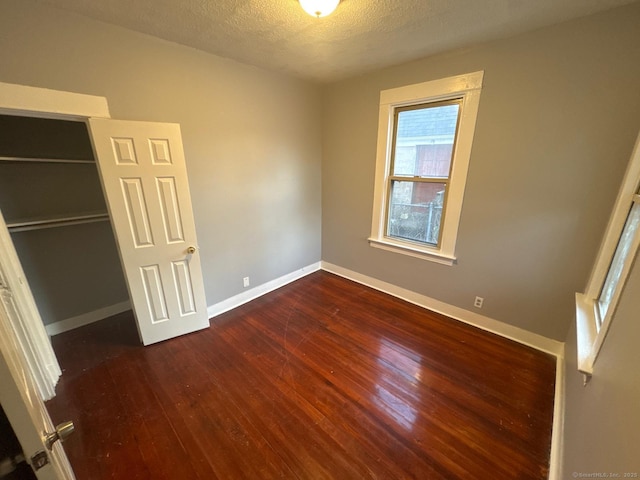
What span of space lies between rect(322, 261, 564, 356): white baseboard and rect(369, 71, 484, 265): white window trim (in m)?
0.48

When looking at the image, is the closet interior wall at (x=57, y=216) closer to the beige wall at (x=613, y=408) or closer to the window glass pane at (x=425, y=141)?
the window glass pane at (x=425, y=141)

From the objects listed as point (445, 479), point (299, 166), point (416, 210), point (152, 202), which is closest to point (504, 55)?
point (416, 210)

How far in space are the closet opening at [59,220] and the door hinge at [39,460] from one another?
2.22 meters

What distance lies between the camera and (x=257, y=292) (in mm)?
3053

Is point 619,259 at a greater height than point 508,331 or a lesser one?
greater

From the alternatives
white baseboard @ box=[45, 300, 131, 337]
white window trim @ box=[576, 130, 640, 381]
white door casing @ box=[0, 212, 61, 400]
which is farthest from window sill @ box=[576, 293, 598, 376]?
white baseboard @ box=[45, 300, 131, 337]

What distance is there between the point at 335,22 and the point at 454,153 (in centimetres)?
145

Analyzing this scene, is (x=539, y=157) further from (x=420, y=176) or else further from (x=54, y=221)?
(x=54, y=221)

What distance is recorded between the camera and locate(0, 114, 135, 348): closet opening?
2.02 m

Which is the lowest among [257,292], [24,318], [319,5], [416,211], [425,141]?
[257,292]

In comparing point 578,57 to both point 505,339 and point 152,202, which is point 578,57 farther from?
point 152,202

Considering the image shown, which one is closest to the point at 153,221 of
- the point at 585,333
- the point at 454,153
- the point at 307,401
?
the point at 307,401

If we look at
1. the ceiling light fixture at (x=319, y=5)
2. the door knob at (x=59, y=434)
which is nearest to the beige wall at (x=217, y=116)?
the ceiling light fixture at (x=319, y=5)

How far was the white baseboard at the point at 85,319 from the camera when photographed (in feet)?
7.63
